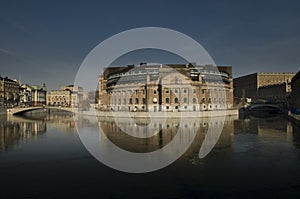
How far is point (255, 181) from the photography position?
19.9m

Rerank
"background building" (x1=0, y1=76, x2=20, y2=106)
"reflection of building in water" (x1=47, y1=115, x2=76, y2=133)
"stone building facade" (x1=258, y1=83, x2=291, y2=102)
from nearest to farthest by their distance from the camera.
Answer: "reflection of building in water" (x1=47, y1=115, x2=76, y2=133) < "background building" (x1=0, y1=76, x2=20, y2=106) < "stone building facade" (x1=258, y1=83, x2=291, y2=102)

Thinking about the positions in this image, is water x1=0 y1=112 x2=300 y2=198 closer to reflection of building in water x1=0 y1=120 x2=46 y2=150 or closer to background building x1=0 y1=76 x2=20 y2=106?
reflection of building in water x1=0 y1=120 x2=46 y2=150

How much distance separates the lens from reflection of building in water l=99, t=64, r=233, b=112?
327 feet

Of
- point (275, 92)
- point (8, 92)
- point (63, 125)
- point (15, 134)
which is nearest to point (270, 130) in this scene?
point (15, 134)

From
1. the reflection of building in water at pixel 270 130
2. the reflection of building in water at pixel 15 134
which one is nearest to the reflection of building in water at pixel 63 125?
the reflection of building in water at pixel 15 134

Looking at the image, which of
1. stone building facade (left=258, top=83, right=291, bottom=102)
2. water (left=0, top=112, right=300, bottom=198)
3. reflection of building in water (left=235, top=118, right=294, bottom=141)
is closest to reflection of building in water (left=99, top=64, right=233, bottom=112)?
reflection of building in water (left=235, top=118, right=294, bottom=141)

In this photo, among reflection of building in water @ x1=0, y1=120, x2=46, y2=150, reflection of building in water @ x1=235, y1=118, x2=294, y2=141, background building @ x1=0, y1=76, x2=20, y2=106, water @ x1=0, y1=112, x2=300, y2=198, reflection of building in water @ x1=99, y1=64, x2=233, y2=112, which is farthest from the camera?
background building @ x1=0, y1=76, x2=20, y2=106

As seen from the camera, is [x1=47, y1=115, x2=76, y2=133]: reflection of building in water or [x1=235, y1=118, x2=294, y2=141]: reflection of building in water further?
[x1=47, y1=115, x2=76, y2=133]: reflection of building in water

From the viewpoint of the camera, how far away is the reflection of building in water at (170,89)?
99625 millimetres

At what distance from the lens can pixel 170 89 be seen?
328ft

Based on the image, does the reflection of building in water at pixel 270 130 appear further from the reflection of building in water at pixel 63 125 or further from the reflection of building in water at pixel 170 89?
the reflection of building in water at pixel 170 89

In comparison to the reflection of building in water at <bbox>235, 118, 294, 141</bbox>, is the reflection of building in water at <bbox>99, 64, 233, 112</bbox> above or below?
above

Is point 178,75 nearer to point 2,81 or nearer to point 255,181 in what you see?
point 255,181

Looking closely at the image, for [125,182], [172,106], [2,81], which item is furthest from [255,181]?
[2,81]
